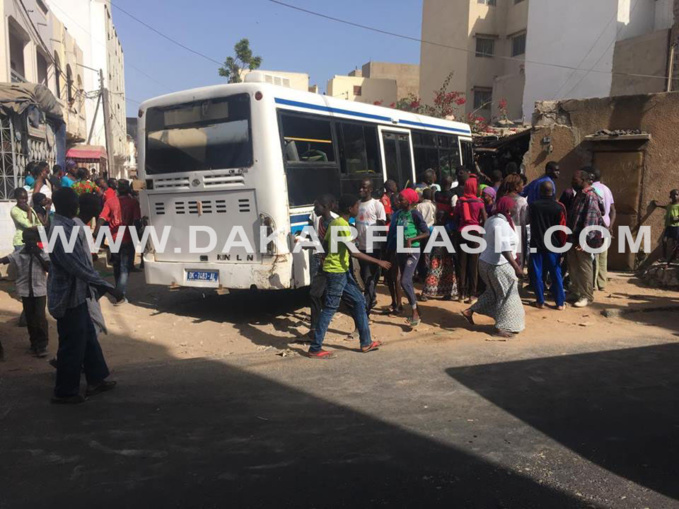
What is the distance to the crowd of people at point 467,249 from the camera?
236 inches

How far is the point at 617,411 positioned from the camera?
14.0 feet

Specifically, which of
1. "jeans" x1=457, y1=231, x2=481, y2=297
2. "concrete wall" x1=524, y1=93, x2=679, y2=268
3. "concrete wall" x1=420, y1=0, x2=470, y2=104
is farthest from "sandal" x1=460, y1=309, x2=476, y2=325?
"concrete wall" x1=420, y1=0, x2=470, y2=104

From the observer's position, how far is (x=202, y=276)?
738 centimetres

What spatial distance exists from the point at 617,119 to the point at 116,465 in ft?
34.5

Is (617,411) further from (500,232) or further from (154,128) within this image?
(154,128)

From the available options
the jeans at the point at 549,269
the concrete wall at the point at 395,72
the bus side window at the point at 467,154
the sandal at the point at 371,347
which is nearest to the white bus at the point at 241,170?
the sandal at the point at 371,347

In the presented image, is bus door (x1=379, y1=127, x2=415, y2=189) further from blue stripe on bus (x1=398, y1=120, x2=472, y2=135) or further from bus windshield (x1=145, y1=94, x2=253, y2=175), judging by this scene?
bus windshield (x1=145, y1=94, x2=253, y2=175)

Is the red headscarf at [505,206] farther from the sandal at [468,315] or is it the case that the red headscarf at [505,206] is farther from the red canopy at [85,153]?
the red canopy at [85,153]

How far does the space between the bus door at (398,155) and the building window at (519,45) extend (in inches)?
954

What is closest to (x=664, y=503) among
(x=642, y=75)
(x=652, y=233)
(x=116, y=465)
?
(x=116, y=465)

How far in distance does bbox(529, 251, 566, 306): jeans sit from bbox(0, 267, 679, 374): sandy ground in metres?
0.21

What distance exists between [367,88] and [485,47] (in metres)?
13.2

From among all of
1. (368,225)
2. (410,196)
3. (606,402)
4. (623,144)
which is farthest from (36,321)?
(623,144)

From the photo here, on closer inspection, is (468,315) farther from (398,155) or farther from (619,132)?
(619,132)
